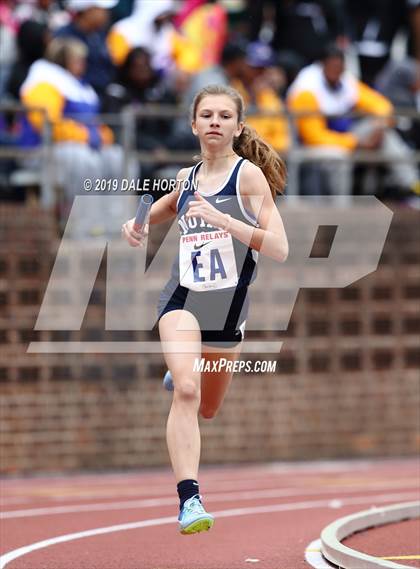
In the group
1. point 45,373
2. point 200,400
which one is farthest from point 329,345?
point 200,400

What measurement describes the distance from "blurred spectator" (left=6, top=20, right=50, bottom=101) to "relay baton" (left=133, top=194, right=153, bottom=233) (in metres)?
7.21

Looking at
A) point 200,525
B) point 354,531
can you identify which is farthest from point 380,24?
point 200,525

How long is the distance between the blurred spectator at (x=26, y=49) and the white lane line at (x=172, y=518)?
5455 mm

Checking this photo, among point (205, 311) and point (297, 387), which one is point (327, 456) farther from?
point (205, 311)

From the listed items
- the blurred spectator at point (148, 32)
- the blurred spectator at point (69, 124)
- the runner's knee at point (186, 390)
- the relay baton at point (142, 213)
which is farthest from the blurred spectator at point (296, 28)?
the runner's knee at point (186, 390)

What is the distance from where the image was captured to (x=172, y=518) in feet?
39.0

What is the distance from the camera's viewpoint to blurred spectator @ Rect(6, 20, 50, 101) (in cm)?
1522

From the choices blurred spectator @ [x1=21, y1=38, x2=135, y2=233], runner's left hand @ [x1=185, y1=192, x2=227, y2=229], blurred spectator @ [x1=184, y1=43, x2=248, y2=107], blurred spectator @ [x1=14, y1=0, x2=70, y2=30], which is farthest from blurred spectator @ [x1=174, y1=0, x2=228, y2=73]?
runner's left hand @ [x1=185, y1=192, x2=227, y2=229]

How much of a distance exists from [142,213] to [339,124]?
861cm

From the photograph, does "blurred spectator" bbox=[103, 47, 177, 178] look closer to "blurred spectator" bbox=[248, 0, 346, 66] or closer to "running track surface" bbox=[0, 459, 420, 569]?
"blurred spectator" bbox=[248, 0, 346, 66]

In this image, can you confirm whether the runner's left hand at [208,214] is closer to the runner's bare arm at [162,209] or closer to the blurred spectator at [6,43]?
the runner's bare arm at [162,209]

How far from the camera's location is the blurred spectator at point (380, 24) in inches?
741

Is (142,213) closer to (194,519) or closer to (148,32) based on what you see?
(194,519)

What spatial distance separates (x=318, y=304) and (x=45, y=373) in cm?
336
